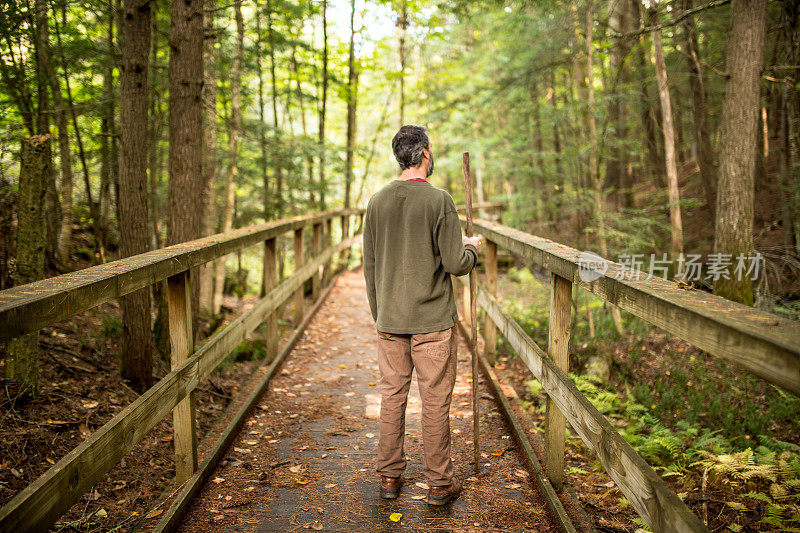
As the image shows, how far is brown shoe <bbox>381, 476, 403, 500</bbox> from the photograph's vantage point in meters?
3.09

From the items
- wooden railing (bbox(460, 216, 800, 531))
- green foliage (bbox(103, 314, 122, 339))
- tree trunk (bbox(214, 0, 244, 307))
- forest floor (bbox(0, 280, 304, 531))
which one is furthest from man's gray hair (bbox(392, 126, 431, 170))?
tree trunk (bbox(214, 0, 244, 307))

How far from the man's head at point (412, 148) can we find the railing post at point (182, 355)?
1.46m

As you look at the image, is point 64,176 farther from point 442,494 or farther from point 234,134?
point 442,494

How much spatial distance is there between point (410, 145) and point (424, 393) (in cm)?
144

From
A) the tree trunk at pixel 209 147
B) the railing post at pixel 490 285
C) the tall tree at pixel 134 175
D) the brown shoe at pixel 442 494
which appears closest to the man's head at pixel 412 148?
the brown shoe at pixel 442 494

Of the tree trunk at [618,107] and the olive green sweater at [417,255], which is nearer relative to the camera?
the olive green sweater at [417,255]

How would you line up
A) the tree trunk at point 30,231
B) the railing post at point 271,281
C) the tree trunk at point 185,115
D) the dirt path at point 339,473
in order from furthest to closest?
the tree trunk at point 185,115 → the railing post at point 271,281 → the tree trunk at point 30,231 → the dirt path at point 339,473

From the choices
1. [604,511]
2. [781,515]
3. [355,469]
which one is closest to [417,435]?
[355,469]

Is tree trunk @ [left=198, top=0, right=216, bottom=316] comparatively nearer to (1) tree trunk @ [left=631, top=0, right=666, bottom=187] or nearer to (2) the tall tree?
(2) the tall tree

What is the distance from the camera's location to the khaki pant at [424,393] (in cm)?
305

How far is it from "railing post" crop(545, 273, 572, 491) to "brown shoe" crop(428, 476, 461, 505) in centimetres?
58

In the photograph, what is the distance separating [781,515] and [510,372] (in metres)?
3.48

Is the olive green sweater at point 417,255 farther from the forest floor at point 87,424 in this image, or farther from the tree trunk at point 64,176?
the tree trunk at point 64,176
